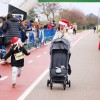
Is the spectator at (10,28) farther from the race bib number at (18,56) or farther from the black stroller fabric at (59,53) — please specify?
the black stroller fabric at (59,53)

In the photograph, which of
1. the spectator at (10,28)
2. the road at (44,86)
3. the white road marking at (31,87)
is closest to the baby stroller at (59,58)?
the road at (44,86)

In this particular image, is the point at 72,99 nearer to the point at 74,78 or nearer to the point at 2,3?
the point at 74,78

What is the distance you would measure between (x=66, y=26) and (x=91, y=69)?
4.36 m

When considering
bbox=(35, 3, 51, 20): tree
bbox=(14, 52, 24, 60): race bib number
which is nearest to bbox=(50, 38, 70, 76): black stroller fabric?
bbox=(14, 52, 24, 60): race bib number

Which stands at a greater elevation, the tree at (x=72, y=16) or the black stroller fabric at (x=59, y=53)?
the black stroller fabric at (x=59, y=53)

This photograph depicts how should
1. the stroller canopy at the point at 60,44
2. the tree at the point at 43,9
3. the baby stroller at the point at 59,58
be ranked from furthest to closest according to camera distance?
the tree at the point at 43,9 < the stroller canopy at the point at 60,44 < the baby stroller at the point at 59,58

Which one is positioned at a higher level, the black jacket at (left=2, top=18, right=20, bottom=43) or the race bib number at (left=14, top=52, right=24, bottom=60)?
the black jacket at (left=2, top=18, right=20, bottom=43)

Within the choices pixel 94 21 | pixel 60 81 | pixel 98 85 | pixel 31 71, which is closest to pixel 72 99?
pixel 60 81

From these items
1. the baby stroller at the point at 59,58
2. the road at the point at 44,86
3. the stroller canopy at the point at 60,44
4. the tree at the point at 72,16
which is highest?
the stroller canopy at the point at 60,44

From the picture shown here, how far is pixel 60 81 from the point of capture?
1165 cm

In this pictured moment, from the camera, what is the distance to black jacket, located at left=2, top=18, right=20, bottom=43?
16.3 meters

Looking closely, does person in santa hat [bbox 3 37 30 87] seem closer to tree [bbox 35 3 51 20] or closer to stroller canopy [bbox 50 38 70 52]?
stroller canopy [bbox 50 38 70 52]

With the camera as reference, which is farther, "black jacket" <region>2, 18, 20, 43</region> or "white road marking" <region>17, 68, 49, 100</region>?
"black jacket" <region>2, 18, 20, 43</region>

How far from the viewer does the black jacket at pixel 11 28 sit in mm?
16325
